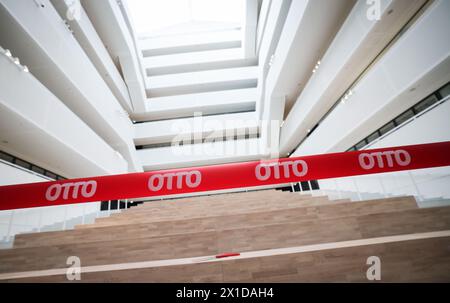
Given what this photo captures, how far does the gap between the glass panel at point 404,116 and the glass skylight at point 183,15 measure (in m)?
12.0

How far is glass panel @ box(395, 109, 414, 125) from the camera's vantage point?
6.23m

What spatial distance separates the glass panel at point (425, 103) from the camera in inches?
215

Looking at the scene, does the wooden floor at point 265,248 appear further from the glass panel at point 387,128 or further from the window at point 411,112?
the glass panel at point 387,128

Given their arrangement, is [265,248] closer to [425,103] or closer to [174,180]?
[174,180]

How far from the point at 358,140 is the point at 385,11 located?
4.49m

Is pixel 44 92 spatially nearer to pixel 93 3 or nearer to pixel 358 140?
pixel 93 3

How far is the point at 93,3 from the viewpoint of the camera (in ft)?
31.7

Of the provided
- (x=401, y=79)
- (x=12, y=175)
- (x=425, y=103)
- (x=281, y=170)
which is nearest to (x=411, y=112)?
(x=425, y=103)

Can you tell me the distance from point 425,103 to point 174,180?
→ 7.05 m

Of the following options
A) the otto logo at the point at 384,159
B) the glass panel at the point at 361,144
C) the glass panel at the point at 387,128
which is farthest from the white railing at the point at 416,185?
the glass panel at the point at 361,144

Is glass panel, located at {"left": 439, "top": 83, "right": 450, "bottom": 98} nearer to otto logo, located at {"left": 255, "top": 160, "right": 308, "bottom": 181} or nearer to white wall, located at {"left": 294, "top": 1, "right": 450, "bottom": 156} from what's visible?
white wall, located at {"left": 294, "top": 1, "right": 450, "bottom": 156}

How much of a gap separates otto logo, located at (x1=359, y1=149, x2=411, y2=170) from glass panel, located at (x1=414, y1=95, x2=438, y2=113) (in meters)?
4.21

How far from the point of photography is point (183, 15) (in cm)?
1485

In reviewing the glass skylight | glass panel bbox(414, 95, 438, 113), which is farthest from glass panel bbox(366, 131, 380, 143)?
the glass skylight
